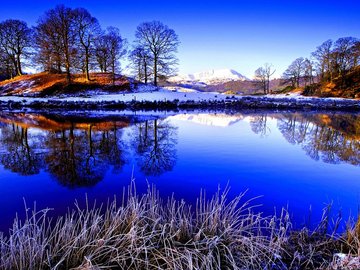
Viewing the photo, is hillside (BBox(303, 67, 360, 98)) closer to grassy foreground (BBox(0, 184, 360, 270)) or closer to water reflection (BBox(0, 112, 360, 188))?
water reflection (BBox(0, 112, 360, 188))

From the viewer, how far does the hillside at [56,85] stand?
3547 cm

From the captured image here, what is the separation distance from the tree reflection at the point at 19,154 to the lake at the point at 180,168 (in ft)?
0.11

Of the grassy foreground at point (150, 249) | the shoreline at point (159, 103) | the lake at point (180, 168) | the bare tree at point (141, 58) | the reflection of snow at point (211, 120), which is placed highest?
the bare tree at point (141, 58)

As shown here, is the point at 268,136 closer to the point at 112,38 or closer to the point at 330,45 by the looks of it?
the point at 112,38

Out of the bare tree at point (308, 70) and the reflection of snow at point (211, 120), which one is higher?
the bare tree at point (308, 70)

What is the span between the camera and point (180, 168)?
834cm

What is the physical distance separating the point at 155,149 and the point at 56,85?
31.4 m

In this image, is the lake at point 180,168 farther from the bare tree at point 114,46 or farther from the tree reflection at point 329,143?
the bare tree at point 114,46

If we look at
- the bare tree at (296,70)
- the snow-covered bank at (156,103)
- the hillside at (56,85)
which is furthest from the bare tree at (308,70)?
the hillside at (56,85)

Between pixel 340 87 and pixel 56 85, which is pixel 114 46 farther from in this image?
pixel 340 87

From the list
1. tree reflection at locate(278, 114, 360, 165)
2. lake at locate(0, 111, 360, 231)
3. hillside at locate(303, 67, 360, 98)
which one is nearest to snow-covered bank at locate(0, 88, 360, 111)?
hillside at locate(303, 67, 360, 98)

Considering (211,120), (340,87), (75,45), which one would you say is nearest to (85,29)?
(75,45)

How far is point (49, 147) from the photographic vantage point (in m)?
10.6

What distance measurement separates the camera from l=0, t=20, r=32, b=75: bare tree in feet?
152
